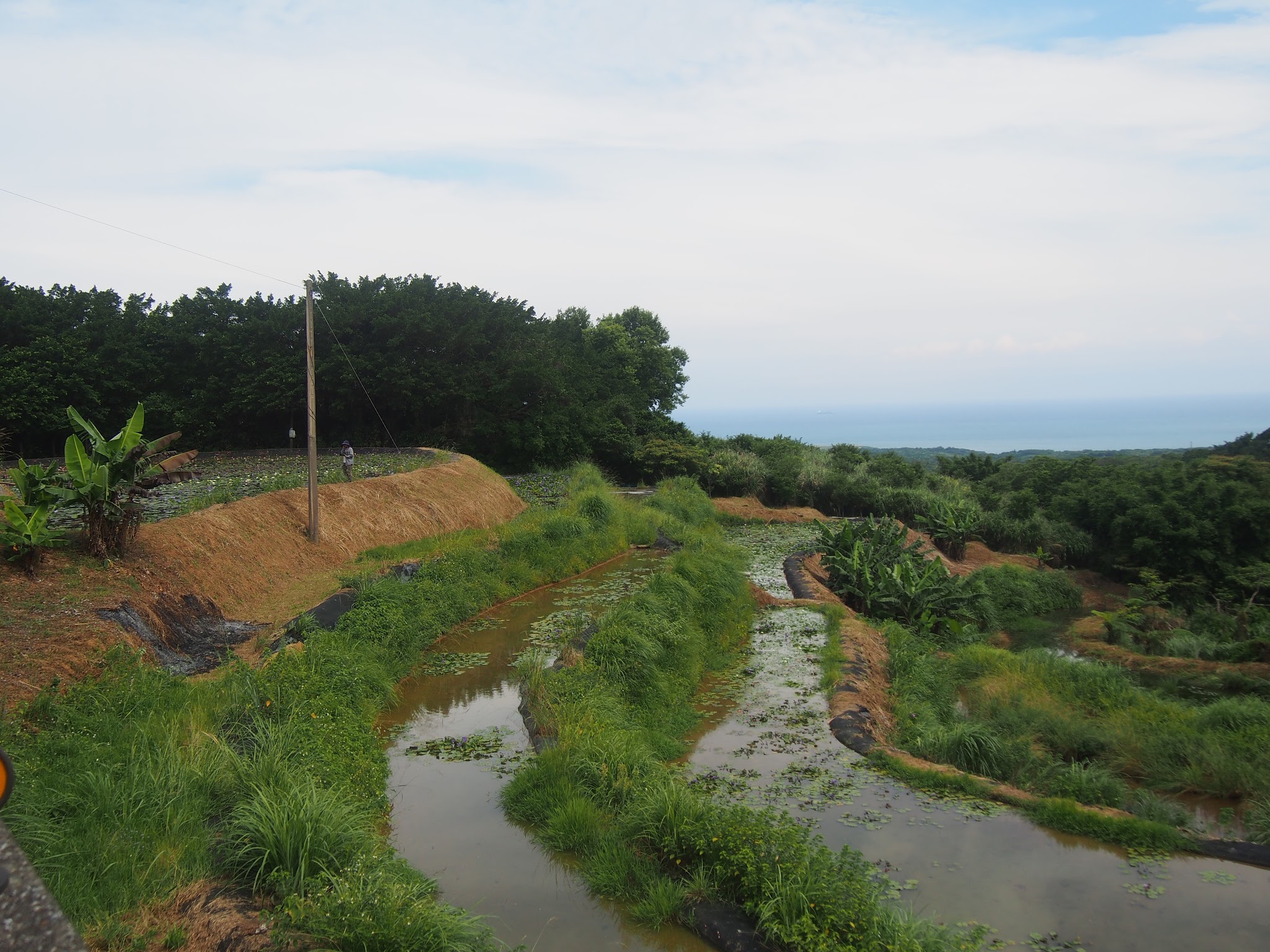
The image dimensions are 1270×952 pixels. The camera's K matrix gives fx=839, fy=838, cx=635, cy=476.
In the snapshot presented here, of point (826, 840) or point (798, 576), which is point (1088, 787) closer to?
point (826, 840)

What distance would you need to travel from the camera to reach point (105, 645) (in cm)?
760

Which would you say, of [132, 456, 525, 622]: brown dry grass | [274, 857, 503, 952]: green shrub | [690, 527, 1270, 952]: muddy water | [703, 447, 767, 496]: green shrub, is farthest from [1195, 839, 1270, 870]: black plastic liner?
[703, 447, 767, 496]: green shrub

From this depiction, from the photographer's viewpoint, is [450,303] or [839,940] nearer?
[839,940]

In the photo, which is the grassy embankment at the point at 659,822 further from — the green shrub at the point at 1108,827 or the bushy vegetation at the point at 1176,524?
the bushy vegetation at the point at 1176,524

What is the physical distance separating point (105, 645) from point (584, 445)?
2199cm

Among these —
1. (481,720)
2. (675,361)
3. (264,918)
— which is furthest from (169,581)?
(675,361)

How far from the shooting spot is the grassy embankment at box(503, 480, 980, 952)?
15.4ft

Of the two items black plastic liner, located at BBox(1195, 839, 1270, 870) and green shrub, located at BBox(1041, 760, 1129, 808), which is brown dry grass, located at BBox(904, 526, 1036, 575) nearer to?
green shrub, located at BBox(1041, 760, 1129, 808)

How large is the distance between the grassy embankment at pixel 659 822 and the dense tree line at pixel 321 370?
15.5 metres

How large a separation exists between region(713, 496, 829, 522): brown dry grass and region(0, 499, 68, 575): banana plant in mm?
18560

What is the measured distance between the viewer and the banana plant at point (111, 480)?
29.5 feet

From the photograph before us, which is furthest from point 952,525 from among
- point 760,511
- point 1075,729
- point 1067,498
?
point 1075,729

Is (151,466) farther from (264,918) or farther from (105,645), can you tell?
(264,918)

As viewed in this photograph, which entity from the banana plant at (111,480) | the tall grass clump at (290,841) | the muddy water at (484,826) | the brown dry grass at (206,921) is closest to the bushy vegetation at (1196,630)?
the muddy water at (484,826)
